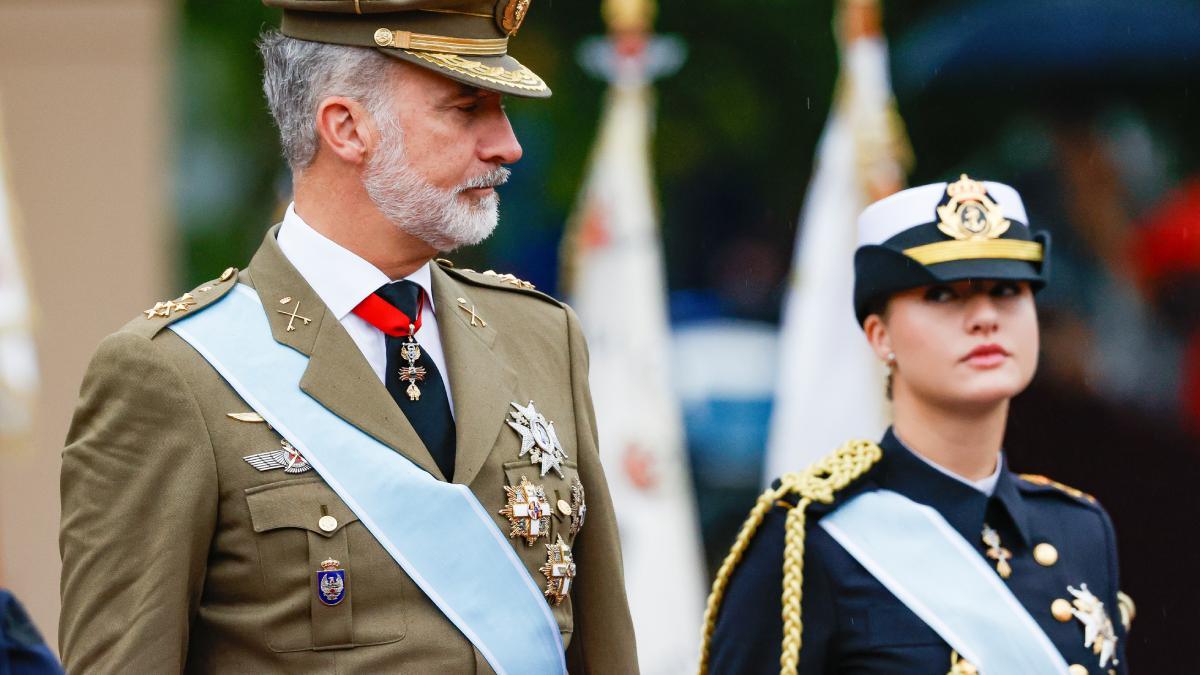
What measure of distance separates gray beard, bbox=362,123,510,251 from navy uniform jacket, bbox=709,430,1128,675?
0.86m

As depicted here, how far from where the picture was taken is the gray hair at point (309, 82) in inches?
124

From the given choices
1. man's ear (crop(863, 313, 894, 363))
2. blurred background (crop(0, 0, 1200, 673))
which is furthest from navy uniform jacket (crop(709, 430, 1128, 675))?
blurred background (crop(0, 0, 1200, 673))

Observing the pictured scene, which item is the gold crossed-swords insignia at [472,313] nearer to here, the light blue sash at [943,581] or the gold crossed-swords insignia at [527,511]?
the gold crossed-swords insignia at [527,511]

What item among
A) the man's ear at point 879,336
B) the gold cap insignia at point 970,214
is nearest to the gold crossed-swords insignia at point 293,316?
the man's ear at point 879,336

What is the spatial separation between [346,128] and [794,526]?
1085 mm

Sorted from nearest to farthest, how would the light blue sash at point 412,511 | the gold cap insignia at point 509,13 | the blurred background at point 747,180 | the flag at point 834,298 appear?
1. the light blue sash at point 412,511
2. the gold cap insignia at point 509,13
3. the blurred background at point 747,180
4. the flag at point 834,298

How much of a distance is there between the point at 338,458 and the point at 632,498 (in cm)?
367

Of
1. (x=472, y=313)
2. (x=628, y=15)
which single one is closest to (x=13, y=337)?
(x=628, y=15)

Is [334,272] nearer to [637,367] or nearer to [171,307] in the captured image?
[171,307]

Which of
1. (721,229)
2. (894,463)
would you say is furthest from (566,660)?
(721,229)

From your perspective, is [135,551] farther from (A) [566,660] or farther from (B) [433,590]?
Result: (A) [566,660]

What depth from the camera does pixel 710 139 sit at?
6.41 meters

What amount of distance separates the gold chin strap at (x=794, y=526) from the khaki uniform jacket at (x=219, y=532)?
0.52m

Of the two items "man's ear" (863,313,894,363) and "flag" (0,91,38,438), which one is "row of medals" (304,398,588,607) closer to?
"man's ear" (863,313,894,363)
